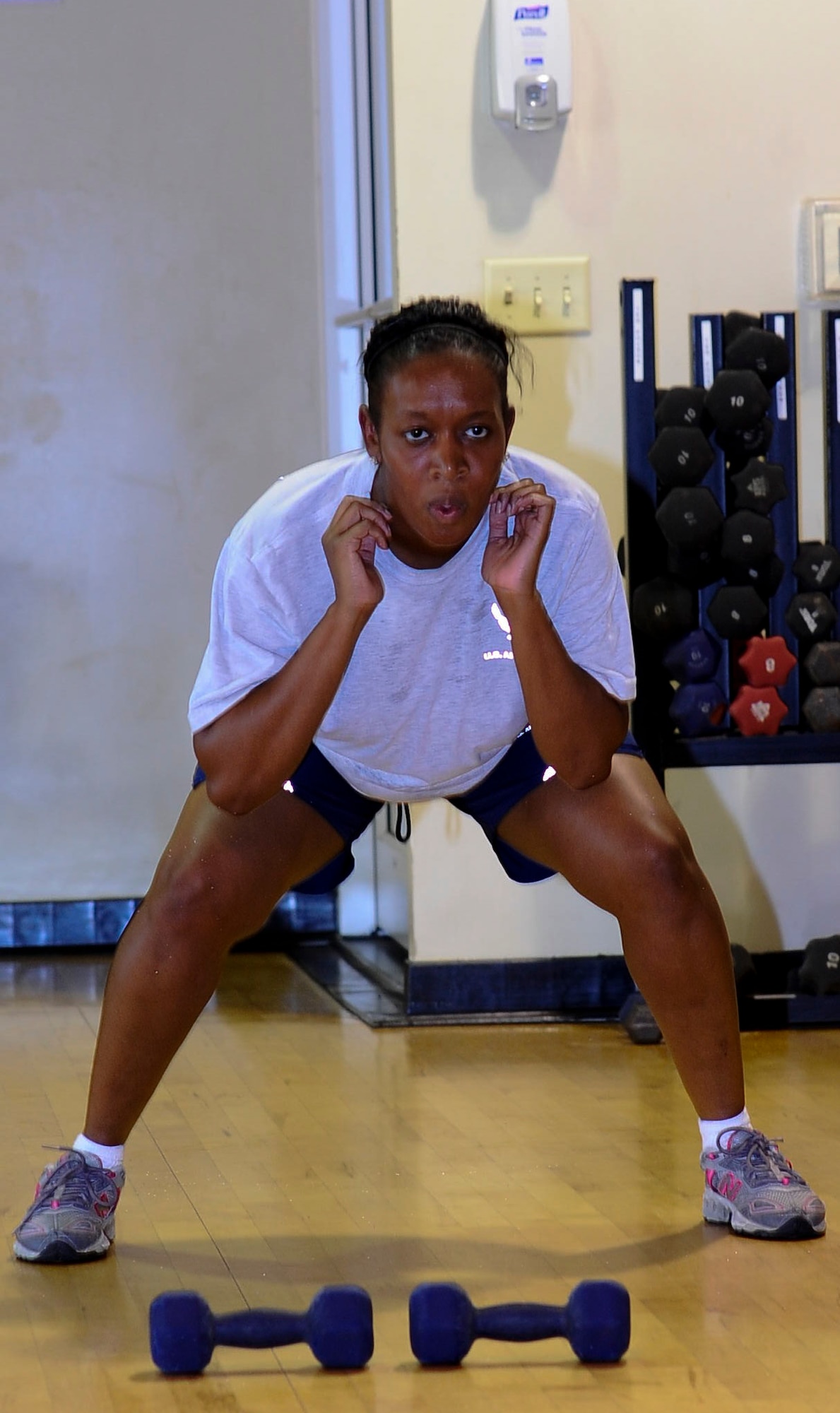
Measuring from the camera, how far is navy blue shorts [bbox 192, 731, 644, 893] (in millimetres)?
2092

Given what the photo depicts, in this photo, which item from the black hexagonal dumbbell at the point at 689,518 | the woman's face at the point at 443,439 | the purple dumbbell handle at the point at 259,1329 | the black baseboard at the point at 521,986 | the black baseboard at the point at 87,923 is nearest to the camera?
the purple dumbbell handle at the point at 259,1329

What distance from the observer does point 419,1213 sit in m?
2.12

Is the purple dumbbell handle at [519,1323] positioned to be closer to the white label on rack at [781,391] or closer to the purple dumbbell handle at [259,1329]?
the purple dumbbell handle at [259,1329]

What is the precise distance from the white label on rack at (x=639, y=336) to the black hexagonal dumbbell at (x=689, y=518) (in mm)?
258

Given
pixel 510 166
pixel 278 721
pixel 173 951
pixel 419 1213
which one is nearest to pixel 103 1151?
pixel 173 951

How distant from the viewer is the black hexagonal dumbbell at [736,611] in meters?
3.09

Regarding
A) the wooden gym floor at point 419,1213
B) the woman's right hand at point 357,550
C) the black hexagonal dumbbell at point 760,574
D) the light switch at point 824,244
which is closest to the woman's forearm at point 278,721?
the woman's right hand at point 357,550

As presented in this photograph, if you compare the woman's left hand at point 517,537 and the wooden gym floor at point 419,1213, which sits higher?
the woman's left hand at point 517,537

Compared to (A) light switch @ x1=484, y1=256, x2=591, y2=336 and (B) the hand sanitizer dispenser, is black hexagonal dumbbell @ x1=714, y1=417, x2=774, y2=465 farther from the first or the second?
(B) the hand sanitizer dispenser

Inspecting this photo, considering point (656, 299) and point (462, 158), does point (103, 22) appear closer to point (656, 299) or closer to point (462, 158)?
point (462, 158)

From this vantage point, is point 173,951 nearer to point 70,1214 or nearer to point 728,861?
point 70,1214

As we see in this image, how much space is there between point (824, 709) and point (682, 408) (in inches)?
23.9

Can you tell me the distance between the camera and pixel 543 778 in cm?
208

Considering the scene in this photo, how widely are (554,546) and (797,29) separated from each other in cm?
171
